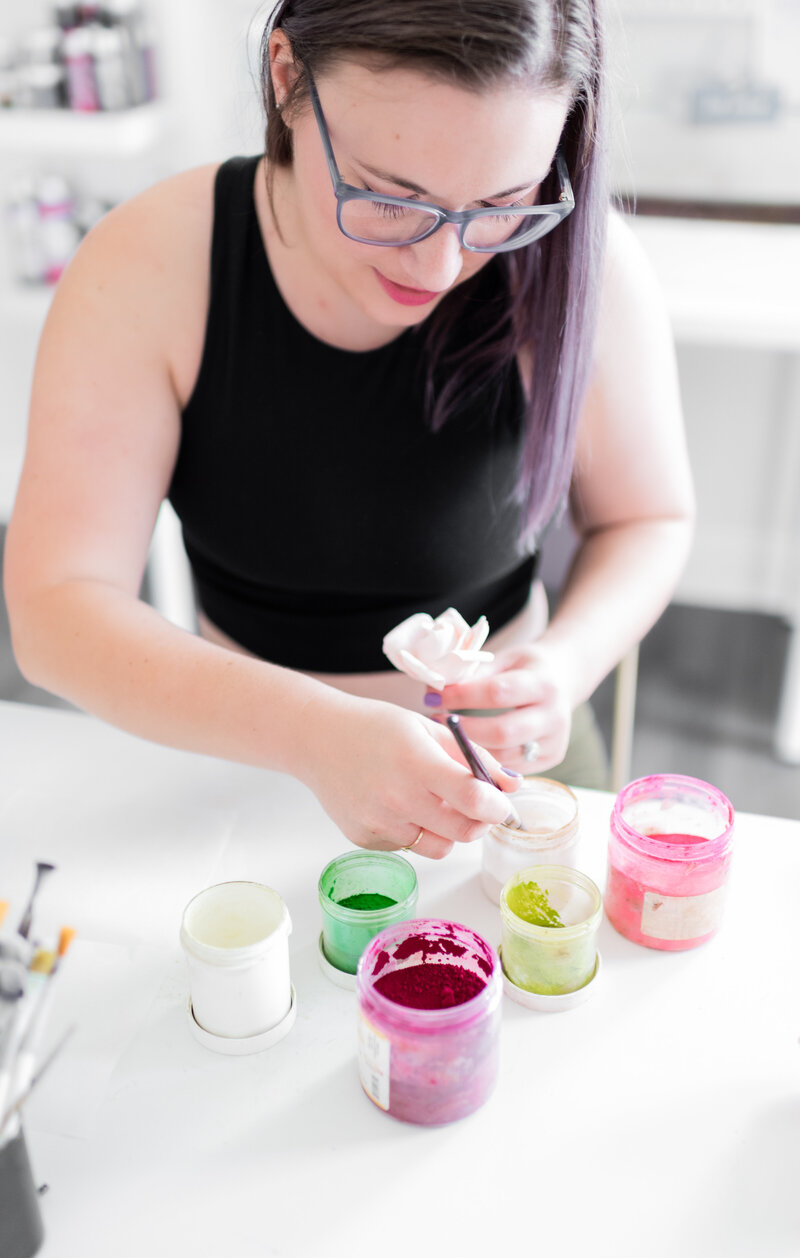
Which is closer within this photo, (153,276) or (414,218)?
(414,218)

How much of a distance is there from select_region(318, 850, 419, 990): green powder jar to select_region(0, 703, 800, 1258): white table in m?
0.02

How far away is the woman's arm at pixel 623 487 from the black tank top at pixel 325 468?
95 mm

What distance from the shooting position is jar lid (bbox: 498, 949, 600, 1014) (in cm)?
75

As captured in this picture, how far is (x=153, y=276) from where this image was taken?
1010mm

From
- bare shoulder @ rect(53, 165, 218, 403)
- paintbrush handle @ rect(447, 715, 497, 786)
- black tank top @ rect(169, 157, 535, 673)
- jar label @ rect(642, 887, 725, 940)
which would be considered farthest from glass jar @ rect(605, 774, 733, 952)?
bare shoulder @ rect(53, 165, 218, 403)

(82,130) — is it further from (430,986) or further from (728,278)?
(430,986)

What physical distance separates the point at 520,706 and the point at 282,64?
0.51m

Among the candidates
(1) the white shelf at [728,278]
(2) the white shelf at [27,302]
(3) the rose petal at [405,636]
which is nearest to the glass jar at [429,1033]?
(3) the rose petal at [405,636]

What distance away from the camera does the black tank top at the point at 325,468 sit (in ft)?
3.41

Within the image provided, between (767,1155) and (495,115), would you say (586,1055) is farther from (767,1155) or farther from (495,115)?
(495,115)

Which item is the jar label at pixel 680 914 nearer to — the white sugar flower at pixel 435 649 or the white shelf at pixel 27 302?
the white sugar flower at pixel 435 649

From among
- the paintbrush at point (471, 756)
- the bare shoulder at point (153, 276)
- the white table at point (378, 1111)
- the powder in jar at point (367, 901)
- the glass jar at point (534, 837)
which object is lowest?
the white table at point (378, 1111)

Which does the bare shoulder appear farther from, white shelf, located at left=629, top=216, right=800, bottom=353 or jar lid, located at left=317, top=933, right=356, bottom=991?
white shelf, located at left=629, top=216, right=800, bottom=353

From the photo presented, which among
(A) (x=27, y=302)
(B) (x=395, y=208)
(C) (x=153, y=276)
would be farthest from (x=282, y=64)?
(A) (x=27, y=302)
